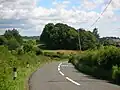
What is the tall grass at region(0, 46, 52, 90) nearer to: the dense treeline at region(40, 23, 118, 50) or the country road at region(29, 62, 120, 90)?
the country road at region(29, 62, 120, 90)

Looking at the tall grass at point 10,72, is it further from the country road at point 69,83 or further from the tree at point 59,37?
the tree at point 59,37

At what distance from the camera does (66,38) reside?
140875 mm

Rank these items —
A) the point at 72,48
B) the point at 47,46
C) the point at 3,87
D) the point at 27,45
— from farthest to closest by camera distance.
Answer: the point at 47,46 < the point at 72,48 < the point at 27,45 < the point at 3,87

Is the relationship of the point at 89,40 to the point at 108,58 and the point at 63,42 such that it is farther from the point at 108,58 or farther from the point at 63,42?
the point at 108,58

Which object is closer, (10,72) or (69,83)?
(69,83)

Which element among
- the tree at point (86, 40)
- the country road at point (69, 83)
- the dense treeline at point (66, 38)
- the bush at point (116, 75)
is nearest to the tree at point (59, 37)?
the dense treeline at point (66, 38)

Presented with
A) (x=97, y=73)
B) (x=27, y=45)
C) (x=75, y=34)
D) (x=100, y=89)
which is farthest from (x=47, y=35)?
(x=100, y=89)

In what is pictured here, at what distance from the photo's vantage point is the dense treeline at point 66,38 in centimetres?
13162

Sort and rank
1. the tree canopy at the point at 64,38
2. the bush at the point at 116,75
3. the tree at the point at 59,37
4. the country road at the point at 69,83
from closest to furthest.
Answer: the country road at the point at 69,83
the bush at the point at 116,75
the tree canopy at the point at 64,38
the tree at the point at 59,37

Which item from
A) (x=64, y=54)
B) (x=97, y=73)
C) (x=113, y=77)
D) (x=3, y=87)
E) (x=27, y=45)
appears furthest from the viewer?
(x=64, y=54)

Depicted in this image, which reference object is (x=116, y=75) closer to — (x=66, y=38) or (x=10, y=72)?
(x=10, y=72)

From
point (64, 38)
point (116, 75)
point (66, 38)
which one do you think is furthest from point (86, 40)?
point (116, 75)

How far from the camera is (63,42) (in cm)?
14112

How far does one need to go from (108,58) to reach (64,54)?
96310mm
